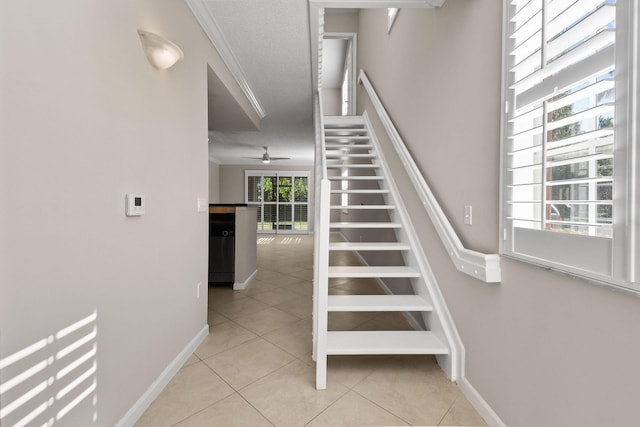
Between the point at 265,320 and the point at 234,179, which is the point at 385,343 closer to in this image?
the point at 265,320

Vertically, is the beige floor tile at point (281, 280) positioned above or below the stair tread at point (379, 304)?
below

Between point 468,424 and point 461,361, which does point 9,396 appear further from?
point 461,361

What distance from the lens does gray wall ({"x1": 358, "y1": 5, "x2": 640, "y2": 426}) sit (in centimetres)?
90

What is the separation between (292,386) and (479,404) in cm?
106

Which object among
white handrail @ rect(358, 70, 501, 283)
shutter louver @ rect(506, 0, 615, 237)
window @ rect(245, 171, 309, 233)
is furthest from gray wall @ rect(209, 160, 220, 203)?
shutter louver @ rect(506, 0, 615, 237)

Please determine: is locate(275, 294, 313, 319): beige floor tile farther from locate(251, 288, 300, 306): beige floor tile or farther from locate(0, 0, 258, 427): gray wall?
locate(0, 0, 258, 427): gray wall

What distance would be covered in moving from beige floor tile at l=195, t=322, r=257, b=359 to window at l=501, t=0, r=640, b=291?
2049 millimetres

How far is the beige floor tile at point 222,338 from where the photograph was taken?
2168mm

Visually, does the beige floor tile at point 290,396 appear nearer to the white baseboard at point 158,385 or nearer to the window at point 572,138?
the white baseboard at point 158,385

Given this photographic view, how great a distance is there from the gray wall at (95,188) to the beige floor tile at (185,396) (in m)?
0.13

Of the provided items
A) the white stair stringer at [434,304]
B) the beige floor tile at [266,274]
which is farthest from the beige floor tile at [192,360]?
the beige floor tile at [266,274]

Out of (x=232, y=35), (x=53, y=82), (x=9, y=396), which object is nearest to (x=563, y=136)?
(x=53, y=82)

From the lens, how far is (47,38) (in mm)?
942

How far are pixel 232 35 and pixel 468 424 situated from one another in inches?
127
